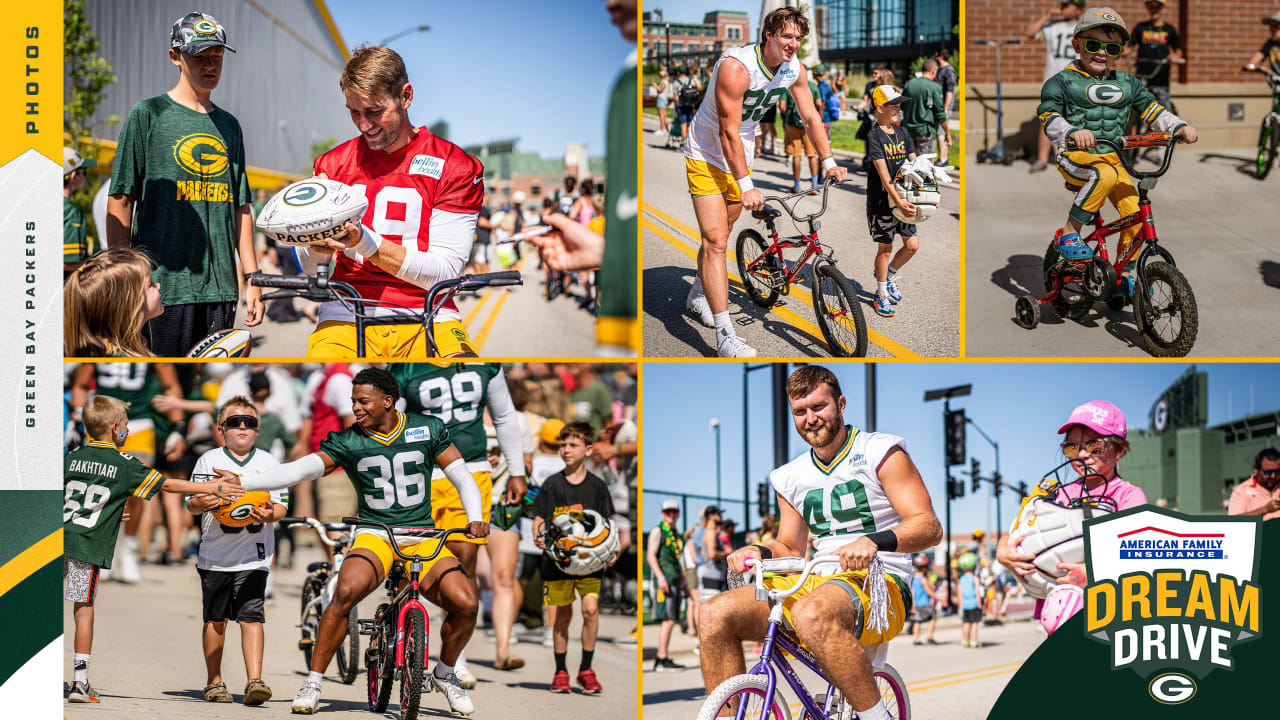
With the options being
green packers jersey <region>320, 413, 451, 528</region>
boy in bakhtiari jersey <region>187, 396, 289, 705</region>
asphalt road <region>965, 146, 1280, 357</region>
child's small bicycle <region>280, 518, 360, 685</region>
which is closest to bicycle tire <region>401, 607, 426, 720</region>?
child's small bicycle <region>280, 518, 360, 685</region>

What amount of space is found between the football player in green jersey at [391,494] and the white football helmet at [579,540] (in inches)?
26.0

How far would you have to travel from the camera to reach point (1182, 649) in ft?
17.3

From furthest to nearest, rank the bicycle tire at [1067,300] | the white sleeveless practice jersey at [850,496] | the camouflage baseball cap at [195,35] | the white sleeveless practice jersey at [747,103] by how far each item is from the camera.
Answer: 1. the bicycle tire at [1067,300]
2. the white sleeveless practice jersey at [747,103]
3. the camouflage baseball cap at [195,35]
4. the white sleeveless practice jersey at [850,496]

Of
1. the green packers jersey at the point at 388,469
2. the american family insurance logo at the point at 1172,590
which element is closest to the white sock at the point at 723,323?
the green packers jersey at the point at 388,469

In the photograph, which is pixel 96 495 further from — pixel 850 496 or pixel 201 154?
pixel 850 496

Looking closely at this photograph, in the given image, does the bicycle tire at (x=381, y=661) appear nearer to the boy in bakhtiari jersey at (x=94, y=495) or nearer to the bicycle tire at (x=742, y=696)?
the boy in bakhtiari jersey at (x=94, y=495)

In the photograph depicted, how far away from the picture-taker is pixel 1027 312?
693 cm

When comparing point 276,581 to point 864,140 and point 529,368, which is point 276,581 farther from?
point 864,140

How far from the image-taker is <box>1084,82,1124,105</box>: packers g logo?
6.43 metres

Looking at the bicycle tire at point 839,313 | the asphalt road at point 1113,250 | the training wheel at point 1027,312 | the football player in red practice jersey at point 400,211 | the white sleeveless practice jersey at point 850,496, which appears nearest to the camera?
the white sleeveless practice jersey at point 850,496

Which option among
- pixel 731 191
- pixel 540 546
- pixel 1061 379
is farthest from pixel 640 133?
pixel 1061 379

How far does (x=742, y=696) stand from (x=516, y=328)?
867 centimetres

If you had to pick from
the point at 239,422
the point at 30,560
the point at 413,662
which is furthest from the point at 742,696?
the point at 30,560

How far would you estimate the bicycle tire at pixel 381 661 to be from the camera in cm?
518
